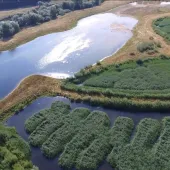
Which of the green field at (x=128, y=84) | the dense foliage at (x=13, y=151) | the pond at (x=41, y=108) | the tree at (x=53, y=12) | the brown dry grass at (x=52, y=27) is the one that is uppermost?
the tree at (x=53, y=12)

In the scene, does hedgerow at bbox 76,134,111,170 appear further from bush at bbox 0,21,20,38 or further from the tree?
the tree

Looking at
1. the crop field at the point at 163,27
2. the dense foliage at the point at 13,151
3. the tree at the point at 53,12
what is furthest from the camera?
the tree at the point at 53,12

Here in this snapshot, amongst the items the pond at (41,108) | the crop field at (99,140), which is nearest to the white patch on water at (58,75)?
→ the pond at (41,108)

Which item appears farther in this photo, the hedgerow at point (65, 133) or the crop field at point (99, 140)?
the hedgerow at point (65, 133)

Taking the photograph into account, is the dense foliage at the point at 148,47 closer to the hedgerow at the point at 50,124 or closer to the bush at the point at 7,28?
the hedgerow at the point at 50,124

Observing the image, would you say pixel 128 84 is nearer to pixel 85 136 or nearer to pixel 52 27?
pixel 85 136

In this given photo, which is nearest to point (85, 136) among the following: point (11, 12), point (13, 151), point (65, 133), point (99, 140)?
point (99, 140)
